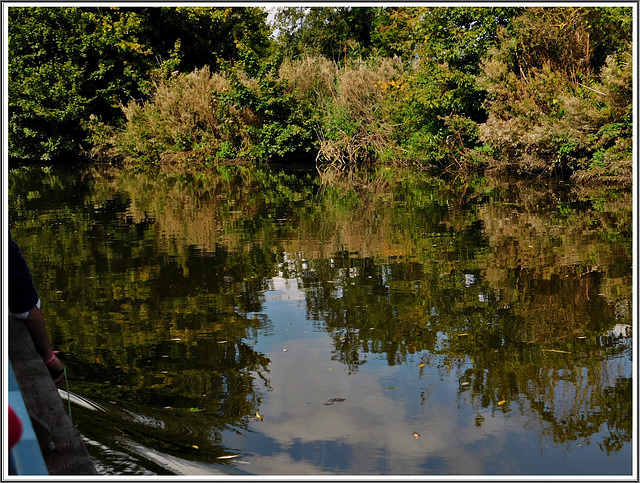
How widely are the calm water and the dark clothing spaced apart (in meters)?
1.46

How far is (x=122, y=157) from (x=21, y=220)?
78.1 ft

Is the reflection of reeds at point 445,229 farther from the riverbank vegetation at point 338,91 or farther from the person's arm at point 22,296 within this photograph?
the person's arm at point 22,296

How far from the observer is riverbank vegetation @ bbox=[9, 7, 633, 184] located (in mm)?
21781

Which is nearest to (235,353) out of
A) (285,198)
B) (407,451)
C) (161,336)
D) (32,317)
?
(161,336)

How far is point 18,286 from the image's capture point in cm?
320

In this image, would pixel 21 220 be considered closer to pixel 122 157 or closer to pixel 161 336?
pixel 161 336

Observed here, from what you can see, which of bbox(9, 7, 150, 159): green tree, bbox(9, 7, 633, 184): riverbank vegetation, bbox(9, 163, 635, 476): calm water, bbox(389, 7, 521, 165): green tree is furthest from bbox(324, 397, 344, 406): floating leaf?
bbox(9, 7, 150, 159): green tree

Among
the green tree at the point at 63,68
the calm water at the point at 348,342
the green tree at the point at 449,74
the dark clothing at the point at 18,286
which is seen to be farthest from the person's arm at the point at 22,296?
the green tree at the point at 63,68

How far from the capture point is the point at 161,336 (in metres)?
7.11

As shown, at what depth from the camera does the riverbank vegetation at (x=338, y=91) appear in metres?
21.8

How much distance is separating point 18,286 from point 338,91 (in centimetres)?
2968

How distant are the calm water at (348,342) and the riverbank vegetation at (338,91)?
7.97m

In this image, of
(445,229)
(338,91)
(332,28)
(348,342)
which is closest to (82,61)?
Result: (338,91)

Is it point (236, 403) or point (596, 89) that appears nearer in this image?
point (236, 403)
